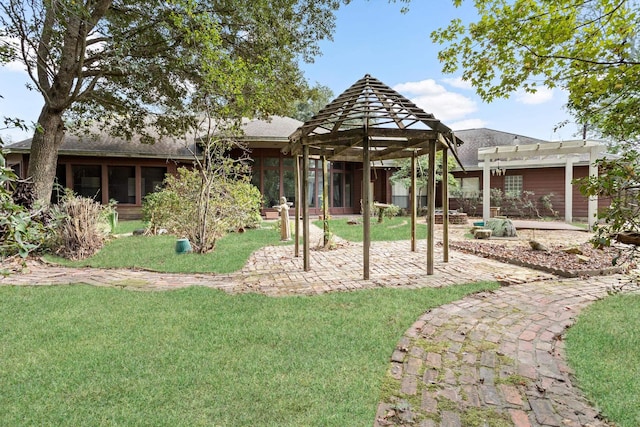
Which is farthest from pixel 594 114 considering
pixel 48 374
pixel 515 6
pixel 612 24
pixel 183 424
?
pixel 48 374

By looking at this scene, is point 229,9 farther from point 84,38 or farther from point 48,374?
point 48,374

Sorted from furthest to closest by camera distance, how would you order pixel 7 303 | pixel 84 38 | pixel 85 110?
pixel 85 110, pixel 84 38, pixel 7 303

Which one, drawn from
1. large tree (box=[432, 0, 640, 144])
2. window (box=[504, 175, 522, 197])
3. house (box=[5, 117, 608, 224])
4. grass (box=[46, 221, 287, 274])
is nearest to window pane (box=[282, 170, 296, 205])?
house (box=[5, 117, 608, 224])

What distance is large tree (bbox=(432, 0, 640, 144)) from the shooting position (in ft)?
7.60

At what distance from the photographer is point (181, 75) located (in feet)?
33.2

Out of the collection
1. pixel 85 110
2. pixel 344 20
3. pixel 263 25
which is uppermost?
pixel 344 20

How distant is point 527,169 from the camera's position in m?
18.8

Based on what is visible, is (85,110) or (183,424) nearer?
(183,424)

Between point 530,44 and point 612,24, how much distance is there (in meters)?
0.70

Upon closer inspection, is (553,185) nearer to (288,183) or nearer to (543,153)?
(543,153)

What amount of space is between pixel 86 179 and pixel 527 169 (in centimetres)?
2158

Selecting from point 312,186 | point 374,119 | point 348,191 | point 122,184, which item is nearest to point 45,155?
point 122,184

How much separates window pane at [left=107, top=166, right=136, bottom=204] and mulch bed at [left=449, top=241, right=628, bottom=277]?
1411 cm

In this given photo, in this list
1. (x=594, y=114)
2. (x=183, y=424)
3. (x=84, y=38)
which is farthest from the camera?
(x=84, y=38)
